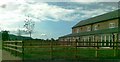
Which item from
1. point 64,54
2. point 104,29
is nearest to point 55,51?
point 64,54

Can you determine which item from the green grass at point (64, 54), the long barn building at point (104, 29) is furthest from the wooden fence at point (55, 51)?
the long barn building at point (104, 29)

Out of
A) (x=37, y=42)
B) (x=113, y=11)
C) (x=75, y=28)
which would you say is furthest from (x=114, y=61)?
(x=75, y=28)

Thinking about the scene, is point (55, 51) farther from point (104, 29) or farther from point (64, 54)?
point (104, 29)

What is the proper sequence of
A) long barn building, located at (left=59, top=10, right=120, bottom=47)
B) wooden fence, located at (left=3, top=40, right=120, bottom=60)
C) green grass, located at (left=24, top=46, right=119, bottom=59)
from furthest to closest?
long barn building, located at (left=59, top=10, right=120, bottom=47)
green grass, located at (left=24, top=46, right=119, bottom=59)
wooden fence, located at (left=3, top=40, right=120, bottom=60)

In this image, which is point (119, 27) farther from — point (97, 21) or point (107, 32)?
point (97, 21)

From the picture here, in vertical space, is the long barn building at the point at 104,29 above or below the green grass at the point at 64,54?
above

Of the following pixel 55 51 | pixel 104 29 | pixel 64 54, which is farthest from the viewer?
pixel 104 29

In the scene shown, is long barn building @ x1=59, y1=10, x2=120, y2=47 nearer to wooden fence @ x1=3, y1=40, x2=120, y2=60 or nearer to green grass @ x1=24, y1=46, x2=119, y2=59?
green grass @ x1=24, y1=46, x2=119, y2=59

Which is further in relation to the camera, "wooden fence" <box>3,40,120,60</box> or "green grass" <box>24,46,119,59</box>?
"green grass" <box>24,46,119,59</box>

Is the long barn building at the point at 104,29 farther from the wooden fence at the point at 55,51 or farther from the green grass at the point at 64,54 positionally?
the wooden fence at the point at 55,51

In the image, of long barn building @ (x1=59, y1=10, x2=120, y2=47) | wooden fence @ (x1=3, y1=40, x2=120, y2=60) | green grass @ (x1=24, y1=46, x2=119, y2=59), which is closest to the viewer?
wooden fence @ (x1=3, y1=40, x2=120, y2=60)

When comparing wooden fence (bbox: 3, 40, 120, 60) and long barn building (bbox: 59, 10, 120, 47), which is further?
long barn building (bbox: 59, 10, 120, 47)

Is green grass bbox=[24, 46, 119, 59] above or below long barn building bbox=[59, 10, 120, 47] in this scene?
below

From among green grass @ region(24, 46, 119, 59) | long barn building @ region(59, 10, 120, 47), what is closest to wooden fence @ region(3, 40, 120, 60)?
green grass @ region(24, 46, 119, 59)
